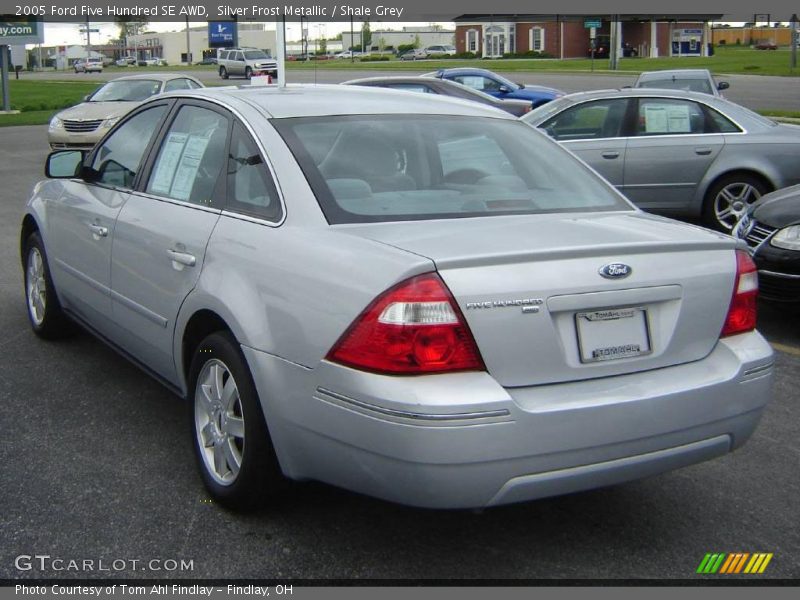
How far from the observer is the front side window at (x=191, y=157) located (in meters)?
4.26

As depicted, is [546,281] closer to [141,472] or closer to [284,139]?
A: [284,139]

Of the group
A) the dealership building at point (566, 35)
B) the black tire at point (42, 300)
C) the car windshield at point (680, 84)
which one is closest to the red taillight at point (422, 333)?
the black tire at point (42, 300)

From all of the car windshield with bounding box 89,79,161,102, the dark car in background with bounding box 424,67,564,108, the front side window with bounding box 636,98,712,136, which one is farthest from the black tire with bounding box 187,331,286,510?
the dark car in background with bounding box 424,67,564,108

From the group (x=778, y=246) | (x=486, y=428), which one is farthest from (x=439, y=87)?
(x=486, y=428)

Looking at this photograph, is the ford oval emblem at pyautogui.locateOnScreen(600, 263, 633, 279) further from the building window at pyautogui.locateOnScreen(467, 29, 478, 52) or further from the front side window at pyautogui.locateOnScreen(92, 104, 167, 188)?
the building window at pyautogui.locateOnScreen(467, 29, 478, 52)

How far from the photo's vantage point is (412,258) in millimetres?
3107

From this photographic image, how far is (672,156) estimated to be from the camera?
1034 centimetres

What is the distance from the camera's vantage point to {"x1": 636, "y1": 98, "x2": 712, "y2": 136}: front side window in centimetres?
1044

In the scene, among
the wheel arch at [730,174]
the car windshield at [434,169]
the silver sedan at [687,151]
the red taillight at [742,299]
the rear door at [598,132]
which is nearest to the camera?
the red taillight at [742,299]

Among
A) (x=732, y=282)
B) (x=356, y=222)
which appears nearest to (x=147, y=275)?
(x=356, y=222)

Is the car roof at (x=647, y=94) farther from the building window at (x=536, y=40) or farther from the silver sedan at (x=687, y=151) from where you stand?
the building window at (x=536, y=40)

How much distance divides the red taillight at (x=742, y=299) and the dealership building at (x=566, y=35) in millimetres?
77607

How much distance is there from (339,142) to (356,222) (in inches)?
22.4

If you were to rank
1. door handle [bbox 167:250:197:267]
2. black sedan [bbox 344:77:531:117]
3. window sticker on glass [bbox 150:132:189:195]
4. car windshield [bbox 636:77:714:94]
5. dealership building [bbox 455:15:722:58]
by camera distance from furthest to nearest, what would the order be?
dealership building [bbox 455:15:722:58] < car windshield [bbox 636:77:714:94] < black sedan [bbox 344:77:531:117] < window sticker on glass [bbox 150:132:189:195] < door handle [bbox 167:250:197:267]
